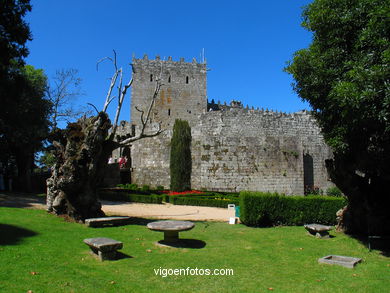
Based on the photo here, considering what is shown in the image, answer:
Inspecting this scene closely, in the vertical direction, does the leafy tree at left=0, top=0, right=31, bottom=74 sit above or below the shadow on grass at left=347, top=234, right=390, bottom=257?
above

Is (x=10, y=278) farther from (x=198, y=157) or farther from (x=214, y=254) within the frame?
(x=198, y=157)

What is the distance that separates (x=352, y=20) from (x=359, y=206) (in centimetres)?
615

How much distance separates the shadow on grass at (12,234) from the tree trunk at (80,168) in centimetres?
220

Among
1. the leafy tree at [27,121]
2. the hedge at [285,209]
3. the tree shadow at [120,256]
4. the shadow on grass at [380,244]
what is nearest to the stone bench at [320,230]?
the shadow on grass at [380,244]

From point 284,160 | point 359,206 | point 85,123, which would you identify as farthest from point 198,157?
point 359,206

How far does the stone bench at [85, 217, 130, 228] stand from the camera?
10.8 metres

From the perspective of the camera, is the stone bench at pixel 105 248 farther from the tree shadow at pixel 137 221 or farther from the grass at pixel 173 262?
the tree shadow at pixel 137 221

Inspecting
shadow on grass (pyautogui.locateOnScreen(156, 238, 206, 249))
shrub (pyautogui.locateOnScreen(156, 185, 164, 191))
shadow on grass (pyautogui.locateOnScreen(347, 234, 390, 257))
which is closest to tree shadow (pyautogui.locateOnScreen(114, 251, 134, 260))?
shadow on grass (pyautogui.locateOnScreen(156, 238, 206, 249))

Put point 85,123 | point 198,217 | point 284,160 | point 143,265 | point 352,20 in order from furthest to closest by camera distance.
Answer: point 284,160, point 198,217, point 85,123, point 352,20, point 143,265

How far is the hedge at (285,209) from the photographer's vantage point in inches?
499

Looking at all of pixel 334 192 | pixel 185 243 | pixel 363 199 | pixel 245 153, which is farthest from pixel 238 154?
pixel 185 243

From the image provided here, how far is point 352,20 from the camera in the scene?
821 cm

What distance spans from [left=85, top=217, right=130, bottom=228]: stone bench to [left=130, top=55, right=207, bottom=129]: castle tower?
27556 mm

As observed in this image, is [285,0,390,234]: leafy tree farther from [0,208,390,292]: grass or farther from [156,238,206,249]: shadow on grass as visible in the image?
[156,238,206,249]: shadow on grass
